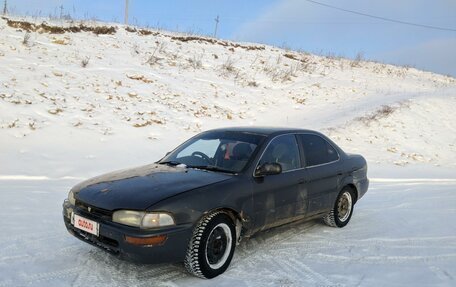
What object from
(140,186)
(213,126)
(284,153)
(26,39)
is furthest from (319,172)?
(26,39)

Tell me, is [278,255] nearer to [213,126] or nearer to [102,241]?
[102,241]

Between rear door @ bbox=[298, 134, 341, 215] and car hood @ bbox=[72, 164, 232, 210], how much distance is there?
1.45 metres

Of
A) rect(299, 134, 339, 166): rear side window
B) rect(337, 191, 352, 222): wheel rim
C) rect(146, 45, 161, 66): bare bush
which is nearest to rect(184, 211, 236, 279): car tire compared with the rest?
rect(299, 134, 339, 166): rear side window

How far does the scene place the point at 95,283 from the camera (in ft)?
13.2

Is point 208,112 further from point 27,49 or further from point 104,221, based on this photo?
point 104,221

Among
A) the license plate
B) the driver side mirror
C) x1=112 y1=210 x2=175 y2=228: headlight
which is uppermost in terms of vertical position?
the driver side mirror

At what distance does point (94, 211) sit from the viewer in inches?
166

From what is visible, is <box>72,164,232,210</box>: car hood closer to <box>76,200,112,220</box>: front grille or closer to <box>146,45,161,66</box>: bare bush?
<box>76,200,112,220</box>: front grille

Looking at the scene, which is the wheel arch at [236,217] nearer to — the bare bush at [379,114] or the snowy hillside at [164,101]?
the snowy hillside at [164,101]

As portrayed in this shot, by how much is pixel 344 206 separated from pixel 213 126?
914 cm

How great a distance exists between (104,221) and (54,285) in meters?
0.71

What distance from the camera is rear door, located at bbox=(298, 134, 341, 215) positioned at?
5648 mm

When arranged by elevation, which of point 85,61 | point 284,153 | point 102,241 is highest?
point 85,61

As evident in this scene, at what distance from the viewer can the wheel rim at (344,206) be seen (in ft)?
20.8
